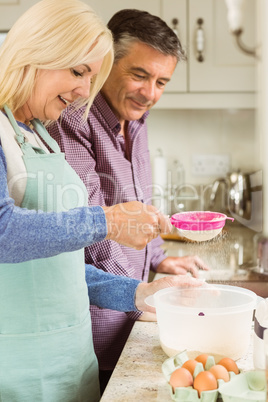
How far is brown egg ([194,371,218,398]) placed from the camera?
2.75ft

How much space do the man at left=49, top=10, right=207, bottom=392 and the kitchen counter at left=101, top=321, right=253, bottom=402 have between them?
6.8 inches

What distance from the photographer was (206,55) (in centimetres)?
265

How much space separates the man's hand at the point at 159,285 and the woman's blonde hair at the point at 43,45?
1.71ft

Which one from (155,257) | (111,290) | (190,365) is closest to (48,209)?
(111,290)

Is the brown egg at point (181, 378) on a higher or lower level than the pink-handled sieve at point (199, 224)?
lower

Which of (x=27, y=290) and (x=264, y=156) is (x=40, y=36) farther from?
(x=264, y=156)

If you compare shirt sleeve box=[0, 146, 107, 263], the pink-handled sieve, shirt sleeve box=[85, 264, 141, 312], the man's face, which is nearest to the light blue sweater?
shirt sleeve box=[0, 146, 107, 263]

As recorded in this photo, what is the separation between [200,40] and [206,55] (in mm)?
84

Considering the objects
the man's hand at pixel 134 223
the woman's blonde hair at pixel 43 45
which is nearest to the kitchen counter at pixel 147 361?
the man's hand at pixel 134 223

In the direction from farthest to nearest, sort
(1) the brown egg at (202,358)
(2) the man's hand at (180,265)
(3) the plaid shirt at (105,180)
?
(2) the man's hand at (180,265), (3) the plaid shirt at (105,180), (1) the brown egg at (202,358)

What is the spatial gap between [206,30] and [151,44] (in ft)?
3.81

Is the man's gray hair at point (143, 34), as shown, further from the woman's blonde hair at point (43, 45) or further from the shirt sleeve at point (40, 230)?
the shirt sleeve at point (40, 230)

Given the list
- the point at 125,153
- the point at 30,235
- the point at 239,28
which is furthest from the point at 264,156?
the point at 30,235

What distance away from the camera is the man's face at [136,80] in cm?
159
